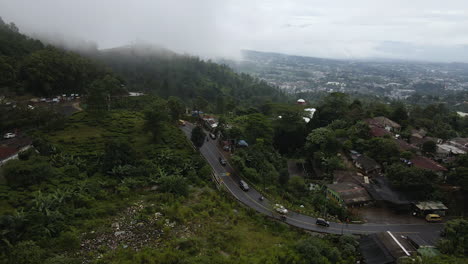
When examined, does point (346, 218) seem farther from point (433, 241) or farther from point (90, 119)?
point (90, 119)

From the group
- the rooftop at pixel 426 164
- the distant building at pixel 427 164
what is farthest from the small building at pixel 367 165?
the rooftop at pixel 426 164

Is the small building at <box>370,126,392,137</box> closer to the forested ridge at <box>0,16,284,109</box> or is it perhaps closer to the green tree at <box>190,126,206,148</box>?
the green tree at <box>190,126,206,148</box>

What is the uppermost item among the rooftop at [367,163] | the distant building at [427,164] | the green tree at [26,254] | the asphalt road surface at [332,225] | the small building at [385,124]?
the small building at [385,124]

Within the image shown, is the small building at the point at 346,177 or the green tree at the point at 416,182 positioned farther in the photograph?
the small building at the point at 346,177

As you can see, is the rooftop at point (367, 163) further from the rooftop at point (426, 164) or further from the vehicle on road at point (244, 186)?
the vehicle on road at point (244, 186)

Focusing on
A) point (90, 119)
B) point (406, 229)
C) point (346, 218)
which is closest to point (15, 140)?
point (90, 119)

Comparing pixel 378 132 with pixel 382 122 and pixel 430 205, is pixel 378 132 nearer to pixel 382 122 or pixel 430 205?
pixel 382 122
